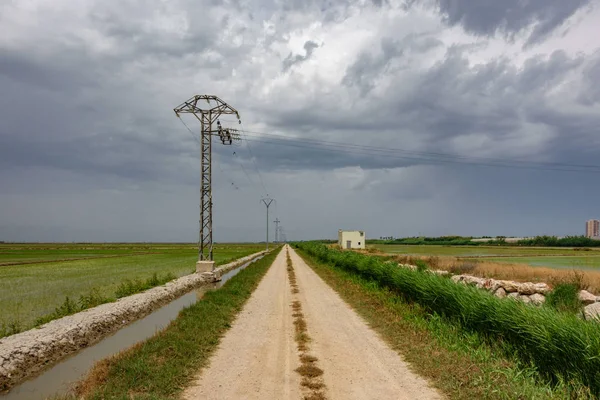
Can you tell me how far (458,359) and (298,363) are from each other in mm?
3331

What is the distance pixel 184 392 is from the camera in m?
7.32

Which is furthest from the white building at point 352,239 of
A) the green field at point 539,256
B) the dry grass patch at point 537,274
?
the dry grass patch at point 537,274

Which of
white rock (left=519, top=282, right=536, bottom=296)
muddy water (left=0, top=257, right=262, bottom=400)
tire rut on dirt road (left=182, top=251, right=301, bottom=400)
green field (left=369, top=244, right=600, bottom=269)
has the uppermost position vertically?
white rock (left=519, top=282, right=536, bottom=296)

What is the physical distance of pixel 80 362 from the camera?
1074cm

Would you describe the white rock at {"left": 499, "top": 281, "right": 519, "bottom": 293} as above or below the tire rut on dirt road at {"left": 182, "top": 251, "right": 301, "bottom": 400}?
above

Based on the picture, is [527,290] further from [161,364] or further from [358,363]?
[161,364]

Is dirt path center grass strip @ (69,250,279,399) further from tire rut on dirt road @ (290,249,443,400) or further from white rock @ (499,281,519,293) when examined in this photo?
white rock @ (499,281,519,293)

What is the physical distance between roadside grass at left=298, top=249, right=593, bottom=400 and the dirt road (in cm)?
38

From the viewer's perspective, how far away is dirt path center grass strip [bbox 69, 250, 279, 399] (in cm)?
733

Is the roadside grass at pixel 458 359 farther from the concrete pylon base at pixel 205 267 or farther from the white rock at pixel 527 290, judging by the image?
the concrete pylon base at pixel 205 267

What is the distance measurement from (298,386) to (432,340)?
4588 millimetres

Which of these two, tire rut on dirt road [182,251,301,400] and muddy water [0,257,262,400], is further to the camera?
muddy water [0,257,262,400]

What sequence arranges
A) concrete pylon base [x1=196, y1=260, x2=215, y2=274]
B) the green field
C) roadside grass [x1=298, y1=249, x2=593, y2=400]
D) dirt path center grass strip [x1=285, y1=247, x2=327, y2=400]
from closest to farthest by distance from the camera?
1. roadside grass [x1=298, y1=249, x2=593, y2=400]
2. dirt path center grass strip [x1=285, y1=247, x2=327, y2=400]
3. concrete pylon base [x1=196, y1=260, x2=215, y2=274]
4. the green field

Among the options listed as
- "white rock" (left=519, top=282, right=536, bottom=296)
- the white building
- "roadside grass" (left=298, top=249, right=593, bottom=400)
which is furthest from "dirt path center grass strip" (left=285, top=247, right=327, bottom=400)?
the white building
